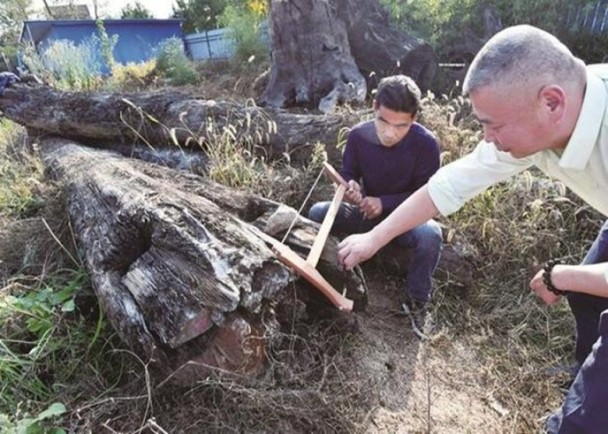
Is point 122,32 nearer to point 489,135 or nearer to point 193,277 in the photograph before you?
point 193,277

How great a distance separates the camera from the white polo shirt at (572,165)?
1251 mm

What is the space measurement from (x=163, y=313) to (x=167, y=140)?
2.46 metres

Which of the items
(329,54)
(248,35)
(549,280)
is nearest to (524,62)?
(549,280)

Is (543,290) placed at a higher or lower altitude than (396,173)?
lower

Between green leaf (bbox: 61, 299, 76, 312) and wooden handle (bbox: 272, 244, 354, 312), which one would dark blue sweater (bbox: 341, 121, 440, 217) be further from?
green leaf (bbox: 61, 299, 76, 312)

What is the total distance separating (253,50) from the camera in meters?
9.05

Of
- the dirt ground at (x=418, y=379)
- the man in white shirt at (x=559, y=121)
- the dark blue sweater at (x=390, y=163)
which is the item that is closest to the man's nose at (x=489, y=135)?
the man in white shirt at (x=559, y=121)

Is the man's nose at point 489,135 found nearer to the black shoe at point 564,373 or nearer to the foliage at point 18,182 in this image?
the black shoe at point 564,373

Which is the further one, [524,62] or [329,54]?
[329,54]

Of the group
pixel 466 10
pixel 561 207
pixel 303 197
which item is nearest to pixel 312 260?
pixel 303 197

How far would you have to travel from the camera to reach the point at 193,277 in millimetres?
1564

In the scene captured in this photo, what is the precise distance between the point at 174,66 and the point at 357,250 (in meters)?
8.75

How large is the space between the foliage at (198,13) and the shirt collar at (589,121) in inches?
729

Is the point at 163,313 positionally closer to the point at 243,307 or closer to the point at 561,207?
the point at 243,307
